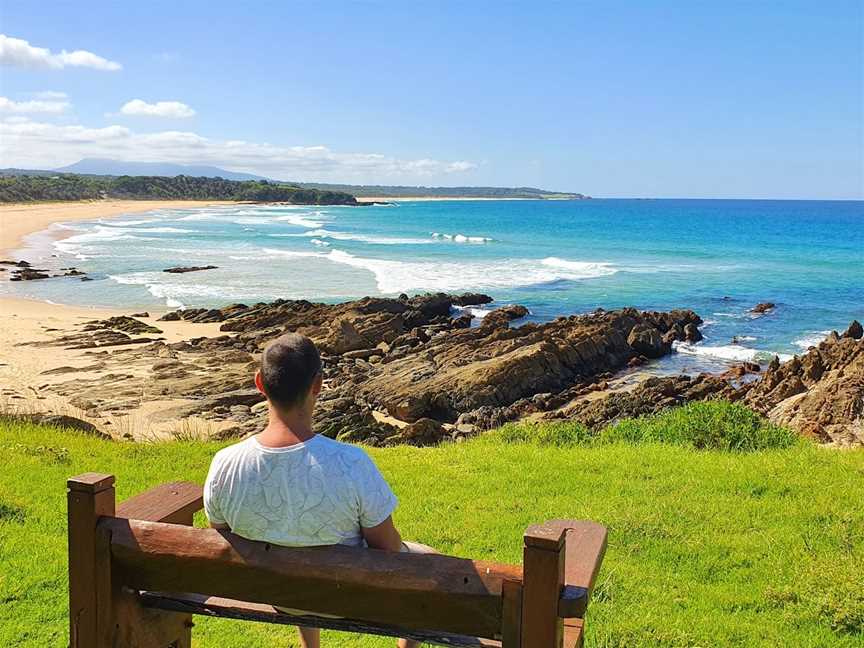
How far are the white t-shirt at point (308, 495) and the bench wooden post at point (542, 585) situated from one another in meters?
0.61

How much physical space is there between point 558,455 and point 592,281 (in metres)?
33.9

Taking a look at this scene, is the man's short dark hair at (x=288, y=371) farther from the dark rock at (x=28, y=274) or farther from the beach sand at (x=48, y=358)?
the dark rock at (x=28, y=274)

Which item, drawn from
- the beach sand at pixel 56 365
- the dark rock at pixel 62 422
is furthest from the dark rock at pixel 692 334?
the dark rock at pixel 62 422

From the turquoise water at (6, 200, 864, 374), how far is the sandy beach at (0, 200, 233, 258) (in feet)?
6.28

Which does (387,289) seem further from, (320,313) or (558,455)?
(558,455)

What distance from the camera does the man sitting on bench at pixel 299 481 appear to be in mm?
2723

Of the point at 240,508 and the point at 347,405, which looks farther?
the point at 347,405

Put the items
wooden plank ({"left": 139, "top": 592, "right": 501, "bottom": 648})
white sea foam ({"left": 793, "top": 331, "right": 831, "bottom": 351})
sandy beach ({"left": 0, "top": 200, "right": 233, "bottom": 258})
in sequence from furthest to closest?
sandy beach ({"left": 0, "top": 200, "right": 233, "bottom": 258}) < white sea foam ({"left": 793, "top": 331, "right": 831, "bottom": 351}) < wooden plank ({"left": 139, "top": 592, "right": 501, "bottom": 648})

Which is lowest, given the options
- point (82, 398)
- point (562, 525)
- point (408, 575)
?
point (82, 398)

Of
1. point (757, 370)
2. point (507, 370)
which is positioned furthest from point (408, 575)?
point (757, 370)

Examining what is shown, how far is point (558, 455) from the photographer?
7.97 m

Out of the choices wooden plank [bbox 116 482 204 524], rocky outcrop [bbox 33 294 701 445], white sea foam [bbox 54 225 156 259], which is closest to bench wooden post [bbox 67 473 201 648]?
wooden plank [bbox 116 482 204 524]

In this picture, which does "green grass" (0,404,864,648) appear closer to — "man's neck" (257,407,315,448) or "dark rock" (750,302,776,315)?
"man's neck" (257,407,315,448)

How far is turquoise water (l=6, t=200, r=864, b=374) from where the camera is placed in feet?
102
